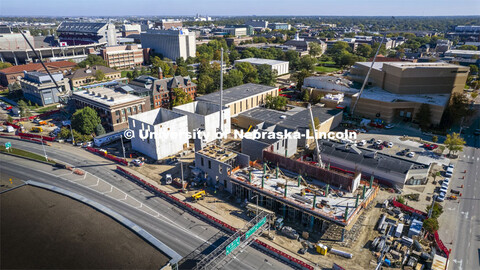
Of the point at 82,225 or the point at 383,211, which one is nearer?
the point at 82,225

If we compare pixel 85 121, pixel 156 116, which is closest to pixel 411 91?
pixel 156 116

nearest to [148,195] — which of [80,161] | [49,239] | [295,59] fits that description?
[80,161]

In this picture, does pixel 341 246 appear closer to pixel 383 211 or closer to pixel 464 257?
pixel 383 211

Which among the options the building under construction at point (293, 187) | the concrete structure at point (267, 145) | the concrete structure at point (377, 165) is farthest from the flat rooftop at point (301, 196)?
the concrete structure at point (377, 165)

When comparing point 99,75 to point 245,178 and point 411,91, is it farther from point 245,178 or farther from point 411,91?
point 411,91

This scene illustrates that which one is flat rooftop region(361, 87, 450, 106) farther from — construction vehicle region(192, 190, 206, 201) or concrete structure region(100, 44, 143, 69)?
concrete structure region(100, 44, 143, 69)

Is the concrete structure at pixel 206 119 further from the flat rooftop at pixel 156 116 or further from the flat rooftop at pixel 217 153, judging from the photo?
the flat rooftop at pixel 217 153

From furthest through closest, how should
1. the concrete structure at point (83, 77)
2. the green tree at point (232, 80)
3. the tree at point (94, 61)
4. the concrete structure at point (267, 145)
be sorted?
the tree at point (94, 61) < the concrete structure at point (83, 77) < the green tree at point (232, 80) < the concrete structure at point (267, 145)
